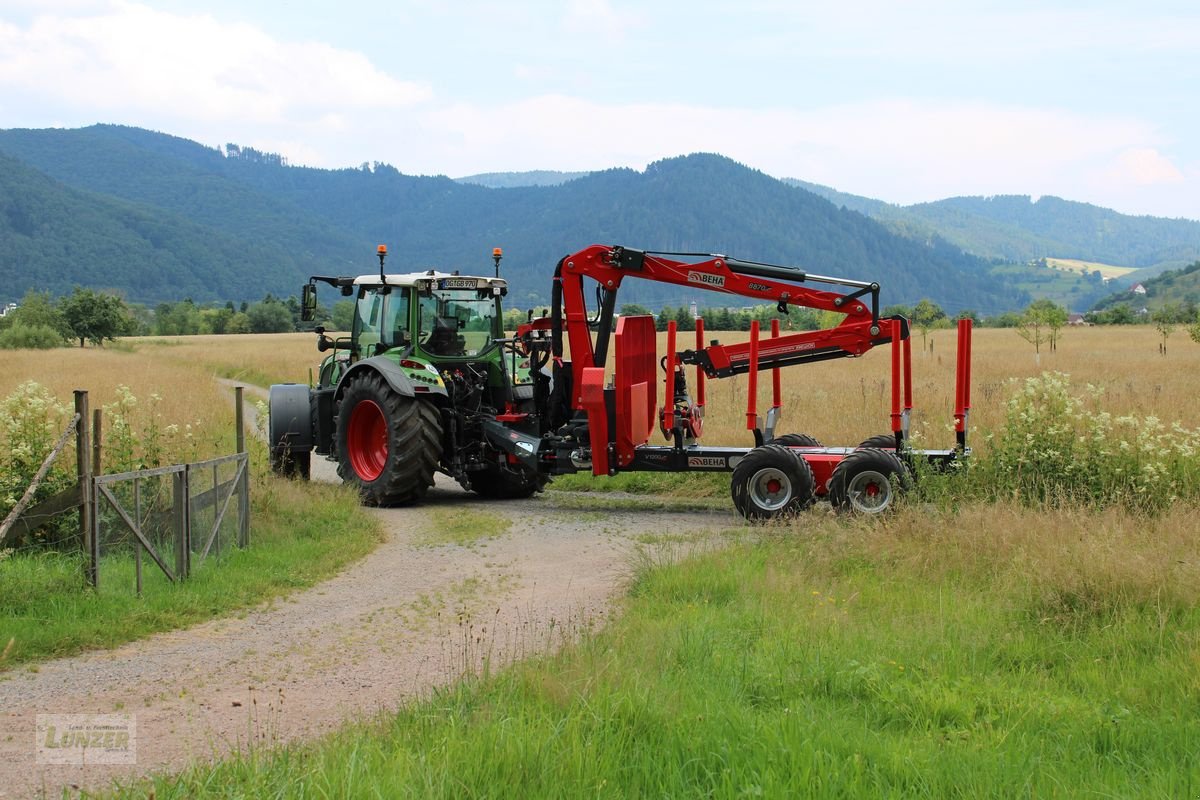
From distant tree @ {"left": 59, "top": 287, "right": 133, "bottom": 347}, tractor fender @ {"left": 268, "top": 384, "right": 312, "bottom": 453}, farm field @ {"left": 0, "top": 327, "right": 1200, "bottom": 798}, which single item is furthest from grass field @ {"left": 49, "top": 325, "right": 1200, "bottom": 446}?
distant tree @ {"left": 59, "top": 287, "right": 133, "bottom": 347}

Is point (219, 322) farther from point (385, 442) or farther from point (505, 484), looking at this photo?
point (505, 484)

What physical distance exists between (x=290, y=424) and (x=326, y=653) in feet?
27.4

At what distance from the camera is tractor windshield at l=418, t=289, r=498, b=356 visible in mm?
14078

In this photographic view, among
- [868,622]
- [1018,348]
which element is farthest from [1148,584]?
[1018,348]

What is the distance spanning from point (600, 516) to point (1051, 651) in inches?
263

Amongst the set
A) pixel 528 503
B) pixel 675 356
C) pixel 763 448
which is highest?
pixel 675 356

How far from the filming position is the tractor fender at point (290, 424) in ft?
48.9

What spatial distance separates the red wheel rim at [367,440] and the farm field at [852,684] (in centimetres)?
506

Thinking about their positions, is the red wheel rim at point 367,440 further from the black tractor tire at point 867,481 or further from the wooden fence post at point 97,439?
the black tractor tire at point 867,481

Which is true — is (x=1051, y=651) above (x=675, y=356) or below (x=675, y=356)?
below

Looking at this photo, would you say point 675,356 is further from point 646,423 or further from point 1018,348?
point 1018,348

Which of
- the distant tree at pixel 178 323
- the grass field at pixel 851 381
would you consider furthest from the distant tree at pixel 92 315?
the distant tree at pixel 178 323

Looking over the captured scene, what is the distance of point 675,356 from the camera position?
12508mm

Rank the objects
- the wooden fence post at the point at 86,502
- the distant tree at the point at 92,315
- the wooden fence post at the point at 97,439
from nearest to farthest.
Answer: the wooden fence post at the point at 86,502, the wooden fence post at the point at 97,439, the distant tree at the point at 92,315
